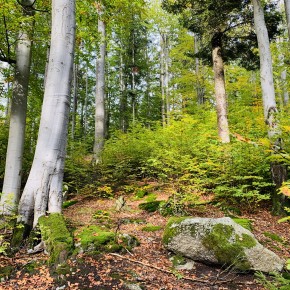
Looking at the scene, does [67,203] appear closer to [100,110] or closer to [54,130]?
[100,110]

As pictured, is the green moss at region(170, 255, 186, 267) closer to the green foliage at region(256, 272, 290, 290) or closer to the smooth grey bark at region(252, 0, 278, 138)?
the green foliage at region(256, 272, 290, 290)

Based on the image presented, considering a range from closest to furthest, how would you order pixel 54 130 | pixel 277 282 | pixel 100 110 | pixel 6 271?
1. pixel 277 282
2. pixel 6 271
3. pixel 54 130
4. pixel 100 110

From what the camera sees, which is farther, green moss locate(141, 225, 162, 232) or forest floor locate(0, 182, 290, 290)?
green moss locate(141, 225, 162, 232)

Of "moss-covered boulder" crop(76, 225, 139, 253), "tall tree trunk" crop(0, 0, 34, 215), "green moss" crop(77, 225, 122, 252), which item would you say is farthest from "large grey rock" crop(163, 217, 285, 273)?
"tall tree trunk" crop(0, 0, 34, 215)

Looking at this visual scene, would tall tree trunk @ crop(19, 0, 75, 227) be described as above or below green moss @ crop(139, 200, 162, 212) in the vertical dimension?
above

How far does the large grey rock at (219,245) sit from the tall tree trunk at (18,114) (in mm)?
3611

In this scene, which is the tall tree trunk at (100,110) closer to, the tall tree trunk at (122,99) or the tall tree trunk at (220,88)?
the tall tree trunk at (220,88)

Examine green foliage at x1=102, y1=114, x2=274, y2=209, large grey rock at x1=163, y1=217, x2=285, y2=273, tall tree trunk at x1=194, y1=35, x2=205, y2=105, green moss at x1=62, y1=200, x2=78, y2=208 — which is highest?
tall tree trunk at x1=194, y1=35, x2=205, y2=105

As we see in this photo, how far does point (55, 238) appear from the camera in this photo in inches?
129

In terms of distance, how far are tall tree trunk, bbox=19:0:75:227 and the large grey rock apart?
2.03 meters

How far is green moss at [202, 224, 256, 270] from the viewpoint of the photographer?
3.50 meters

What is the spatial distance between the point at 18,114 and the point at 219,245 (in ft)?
16.8

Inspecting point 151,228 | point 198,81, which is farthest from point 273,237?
point 198,81

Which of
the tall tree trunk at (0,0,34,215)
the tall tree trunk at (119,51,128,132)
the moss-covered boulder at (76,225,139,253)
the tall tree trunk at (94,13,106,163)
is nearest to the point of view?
the moss-covered boulder at (76,225,139,253)
